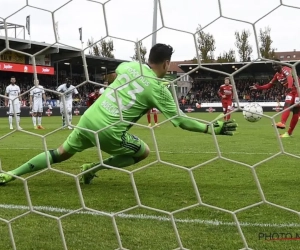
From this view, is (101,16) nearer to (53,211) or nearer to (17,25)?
(17,25)

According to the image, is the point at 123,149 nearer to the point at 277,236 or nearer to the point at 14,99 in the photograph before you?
the point at 14,99

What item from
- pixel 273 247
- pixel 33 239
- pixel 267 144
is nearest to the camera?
pixel 273 247

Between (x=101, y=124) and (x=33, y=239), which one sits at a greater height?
(x=101, y=124)

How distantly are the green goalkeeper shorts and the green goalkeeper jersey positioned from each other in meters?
0.04

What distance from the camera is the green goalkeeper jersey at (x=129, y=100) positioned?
3033mm

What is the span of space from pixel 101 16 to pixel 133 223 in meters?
1.10

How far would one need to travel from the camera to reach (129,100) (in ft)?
10.5

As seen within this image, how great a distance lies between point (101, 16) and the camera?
7.67ft

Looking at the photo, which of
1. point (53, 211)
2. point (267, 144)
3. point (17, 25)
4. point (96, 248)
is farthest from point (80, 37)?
point (267, 144)

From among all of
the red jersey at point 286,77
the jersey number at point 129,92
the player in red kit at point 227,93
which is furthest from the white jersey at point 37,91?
the red jersey at point 286,77

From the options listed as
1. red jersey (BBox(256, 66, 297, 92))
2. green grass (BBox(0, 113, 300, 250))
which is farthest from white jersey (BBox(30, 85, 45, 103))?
red jersey (BBox(256, 66, 297, 92))

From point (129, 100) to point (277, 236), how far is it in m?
1.27

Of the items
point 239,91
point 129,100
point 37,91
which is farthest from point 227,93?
point 37,91

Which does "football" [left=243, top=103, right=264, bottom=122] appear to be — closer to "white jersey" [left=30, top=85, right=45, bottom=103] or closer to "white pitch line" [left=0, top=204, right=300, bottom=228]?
"white pitch line" [left=0, top=204, right=300, bottom=228]
